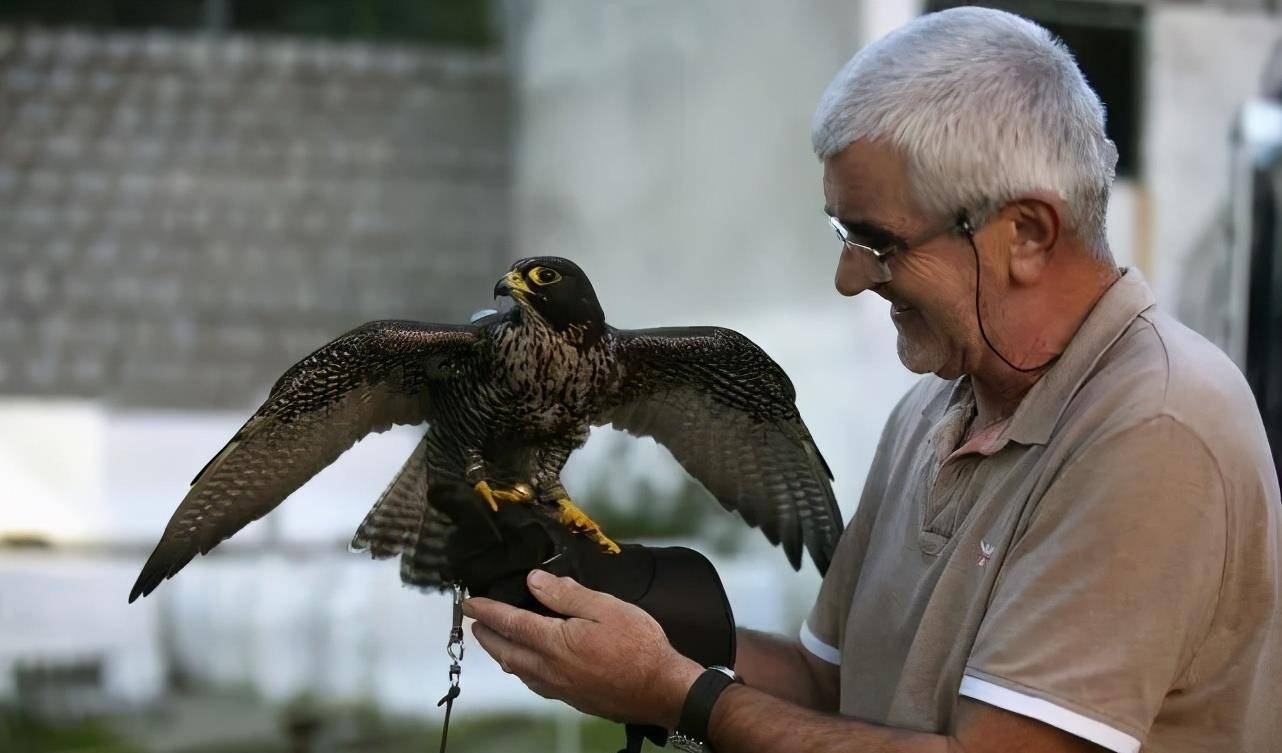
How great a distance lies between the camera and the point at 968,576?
1384mm

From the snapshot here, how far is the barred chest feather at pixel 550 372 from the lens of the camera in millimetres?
1645

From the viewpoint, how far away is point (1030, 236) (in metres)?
1.38

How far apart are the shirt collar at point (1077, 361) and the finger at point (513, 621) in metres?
0.58

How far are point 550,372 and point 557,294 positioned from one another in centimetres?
11

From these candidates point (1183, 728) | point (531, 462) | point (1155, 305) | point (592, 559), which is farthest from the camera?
point (531, 462)

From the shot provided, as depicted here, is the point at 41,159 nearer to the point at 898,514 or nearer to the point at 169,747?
the point at 169,747

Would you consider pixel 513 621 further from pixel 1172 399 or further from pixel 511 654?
pixel 1172 399

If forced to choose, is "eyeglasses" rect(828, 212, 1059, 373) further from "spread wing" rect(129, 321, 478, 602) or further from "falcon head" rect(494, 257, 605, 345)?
"spread wing" rect(129, 321, 478, 602)

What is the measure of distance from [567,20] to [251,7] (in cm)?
127

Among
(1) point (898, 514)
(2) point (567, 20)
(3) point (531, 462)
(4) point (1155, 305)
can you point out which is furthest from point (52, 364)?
(4) point (1155, 305)

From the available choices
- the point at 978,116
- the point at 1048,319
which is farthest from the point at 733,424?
the point at 978,116

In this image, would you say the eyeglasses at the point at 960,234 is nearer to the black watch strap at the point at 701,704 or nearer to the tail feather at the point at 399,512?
the black watch strap at the point at 701,704

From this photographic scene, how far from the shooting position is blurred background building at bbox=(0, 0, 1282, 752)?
448cm

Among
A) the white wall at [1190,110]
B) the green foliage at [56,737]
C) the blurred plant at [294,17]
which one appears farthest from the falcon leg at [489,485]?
the green foliage at [56,737]
